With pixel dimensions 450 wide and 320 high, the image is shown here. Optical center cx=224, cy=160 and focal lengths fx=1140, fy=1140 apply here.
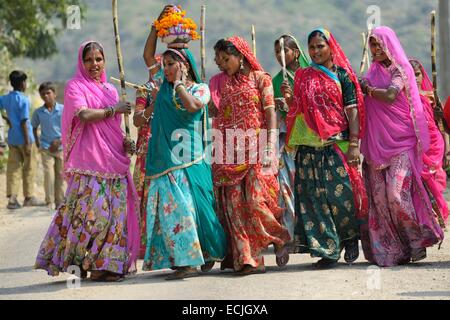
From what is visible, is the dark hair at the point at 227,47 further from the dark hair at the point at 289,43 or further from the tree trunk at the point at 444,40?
the tree trunk at the point at 444,40

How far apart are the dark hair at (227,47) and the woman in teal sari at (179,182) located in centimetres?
31

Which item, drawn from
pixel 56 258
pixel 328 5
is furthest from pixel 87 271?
pixel 328 5

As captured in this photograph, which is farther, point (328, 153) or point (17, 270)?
point (17, 270)

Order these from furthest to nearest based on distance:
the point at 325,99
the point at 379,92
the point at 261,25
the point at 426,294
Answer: the point at 261,25, the point at 379,92, the point at 325,99, the point at 426,294

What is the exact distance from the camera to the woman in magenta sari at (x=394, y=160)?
991 cm

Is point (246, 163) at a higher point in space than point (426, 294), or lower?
higher

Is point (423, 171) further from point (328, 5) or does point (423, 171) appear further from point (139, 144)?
point (328, 5)

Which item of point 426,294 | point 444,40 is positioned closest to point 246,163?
point 426,294

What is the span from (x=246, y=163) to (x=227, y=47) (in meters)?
1.00

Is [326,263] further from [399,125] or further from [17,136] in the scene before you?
[17,136]

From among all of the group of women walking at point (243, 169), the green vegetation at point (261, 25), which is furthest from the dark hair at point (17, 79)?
the green vegetation at point (261, 25)

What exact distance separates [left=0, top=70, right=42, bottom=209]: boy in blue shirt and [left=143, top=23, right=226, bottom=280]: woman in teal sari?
8.17m

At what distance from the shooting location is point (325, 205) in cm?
986
